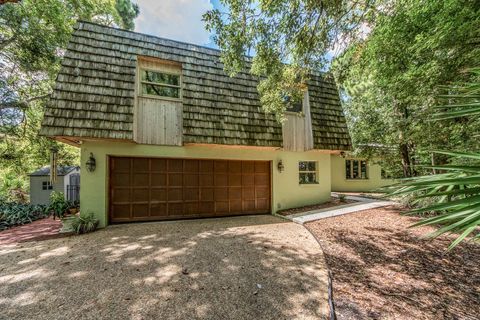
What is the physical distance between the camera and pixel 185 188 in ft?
24.2

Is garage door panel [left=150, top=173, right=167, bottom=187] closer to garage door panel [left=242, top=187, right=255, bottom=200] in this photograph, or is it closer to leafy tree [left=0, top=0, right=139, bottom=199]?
garage door panel [left=242, top=187, right=255, bottom=200]

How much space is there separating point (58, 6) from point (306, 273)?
41.0 feet

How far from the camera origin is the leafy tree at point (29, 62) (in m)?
8.43

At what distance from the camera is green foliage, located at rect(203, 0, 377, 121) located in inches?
193

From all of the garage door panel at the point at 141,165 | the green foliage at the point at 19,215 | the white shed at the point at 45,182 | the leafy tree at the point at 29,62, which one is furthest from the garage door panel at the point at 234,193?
the leafy tree at the point at 29,62

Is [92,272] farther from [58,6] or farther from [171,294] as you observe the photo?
[58,6]

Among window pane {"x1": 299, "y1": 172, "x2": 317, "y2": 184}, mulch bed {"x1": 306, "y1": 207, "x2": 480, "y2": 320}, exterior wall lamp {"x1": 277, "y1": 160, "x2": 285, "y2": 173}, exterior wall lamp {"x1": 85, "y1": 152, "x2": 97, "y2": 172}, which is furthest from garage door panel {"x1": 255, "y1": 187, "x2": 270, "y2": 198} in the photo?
exterior wall lamp {"x1": 85, "y1": 152, "x2": 97, "y2": 172}

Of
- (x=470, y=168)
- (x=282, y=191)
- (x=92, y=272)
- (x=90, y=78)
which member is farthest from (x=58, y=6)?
(x=470, y=168)

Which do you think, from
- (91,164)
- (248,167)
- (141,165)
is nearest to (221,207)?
(248,167)

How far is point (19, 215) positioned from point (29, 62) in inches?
242

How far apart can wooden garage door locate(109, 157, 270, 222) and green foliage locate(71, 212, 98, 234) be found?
551mm

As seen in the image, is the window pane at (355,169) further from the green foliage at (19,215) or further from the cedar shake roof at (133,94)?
the green foliage at (19,215)

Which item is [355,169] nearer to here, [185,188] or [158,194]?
[185,188]

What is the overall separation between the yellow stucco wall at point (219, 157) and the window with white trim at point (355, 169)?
23.7ft
